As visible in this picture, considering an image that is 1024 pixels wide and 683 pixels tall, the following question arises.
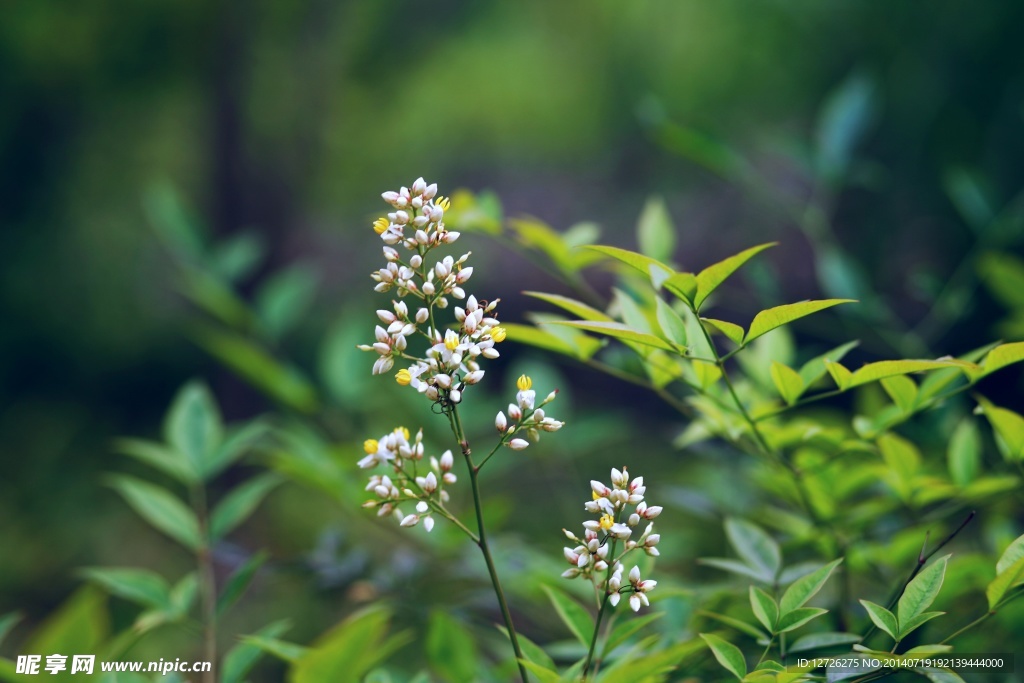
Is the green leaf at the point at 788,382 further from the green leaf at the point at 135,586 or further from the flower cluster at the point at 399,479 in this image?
the green leaf at the point at 135,586

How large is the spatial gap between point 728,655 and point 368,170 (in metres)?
2.82

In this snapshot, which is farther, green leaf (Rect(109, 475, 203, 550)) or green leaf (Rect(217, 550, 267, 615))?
green leaf (Rect(109, 475, 203, 550))

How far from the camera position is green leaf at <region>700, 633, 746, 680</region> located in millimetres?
520

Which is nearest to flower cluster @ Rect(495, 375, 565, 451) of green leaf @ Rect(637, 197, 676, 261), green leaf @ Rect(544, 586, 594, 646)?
green leaf @ Rect(544, 586, 594, 646)

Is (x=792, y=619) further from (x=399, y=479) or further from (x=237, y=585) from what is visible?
(x=237, y=585)

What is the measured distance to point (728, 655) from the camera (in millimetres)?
532

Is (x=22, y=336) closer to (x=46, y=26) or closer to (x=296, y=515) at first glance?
(x=46, y=26)

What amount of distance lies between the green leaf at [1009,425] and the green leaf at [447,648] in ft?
1.62

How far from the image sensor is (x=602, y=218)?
3.89 m

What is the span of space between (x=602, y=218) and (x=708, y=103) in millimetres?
967

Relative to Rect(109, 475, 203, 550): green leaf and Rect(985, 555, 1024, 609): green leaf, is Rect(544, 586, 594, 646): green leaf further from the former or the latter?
Rect(109, 475, 203, 550): green leaf

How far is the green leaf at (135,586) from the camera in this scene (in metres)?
0.71

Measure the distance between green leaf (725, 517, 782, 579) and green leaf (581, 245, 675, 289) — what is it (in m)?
0.27

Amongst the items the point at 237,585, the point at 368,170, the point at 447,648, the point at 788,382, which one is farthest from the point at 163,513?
the point at 368,170
